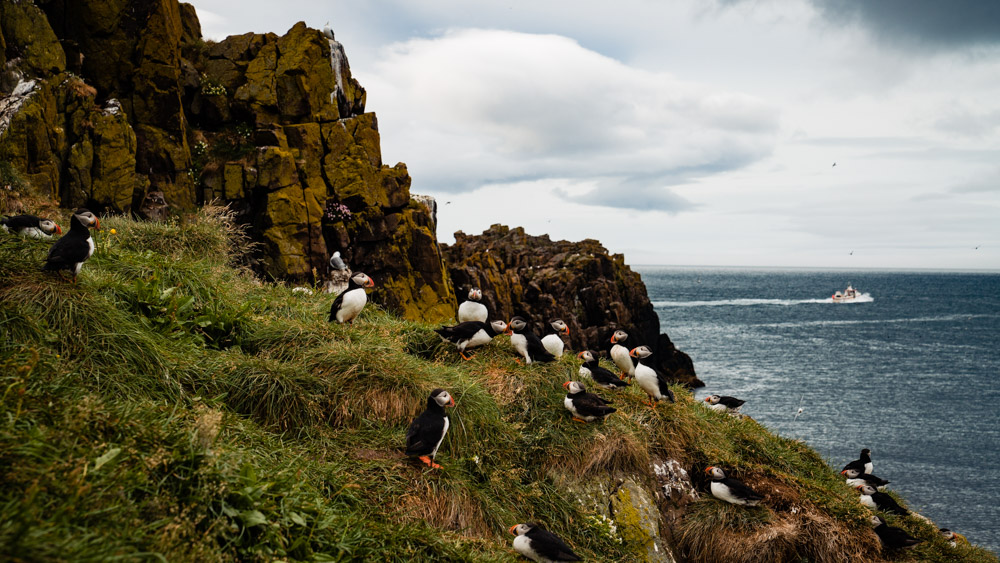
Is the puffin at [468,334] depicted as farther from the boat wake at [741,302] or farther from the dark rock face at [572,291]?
the boat wake at [741,302]

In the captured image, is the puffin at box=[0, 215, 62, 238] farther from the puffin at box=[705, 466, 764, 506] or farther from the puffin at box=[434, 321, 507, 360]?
the puffin at box=[705, 466, 764, 506]

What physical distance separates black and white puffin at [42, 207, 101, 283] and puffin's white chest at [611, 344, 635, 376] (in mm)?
7435

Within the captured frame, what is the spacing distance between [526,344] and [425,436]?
3.00 meters

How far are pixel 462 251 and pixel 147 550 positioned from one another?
41724mm

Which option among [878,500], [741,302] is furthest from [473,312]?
[741,302]

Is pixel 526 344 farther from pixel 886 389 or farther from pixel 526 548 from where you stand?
pixel 886 389

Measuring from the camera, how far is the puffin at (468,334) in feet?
27.7

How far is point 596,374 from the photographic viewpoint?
8.62m

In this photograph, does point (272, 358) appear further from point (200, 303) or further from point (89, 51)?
point (89, 51)

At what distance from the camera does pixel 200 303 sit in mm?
7891

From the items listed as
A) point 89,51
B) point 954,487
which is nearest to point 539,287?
point 954,487

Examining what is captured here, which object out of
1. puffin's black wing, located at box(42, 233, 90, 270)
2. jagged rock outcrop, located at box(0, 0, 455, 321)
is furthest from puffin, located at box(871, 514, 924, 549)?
jagged rock outcrop, located at box(0, 0, 455, 321)

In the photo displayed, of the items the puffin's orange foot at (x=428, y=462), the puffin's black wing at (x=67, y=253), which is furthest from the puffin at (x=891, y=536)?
the puffin's black wing at (x=67, y=253)

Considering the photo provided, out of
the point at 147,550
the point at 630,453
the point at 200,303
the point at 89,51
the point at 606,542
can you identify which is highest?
the point at 89,51
